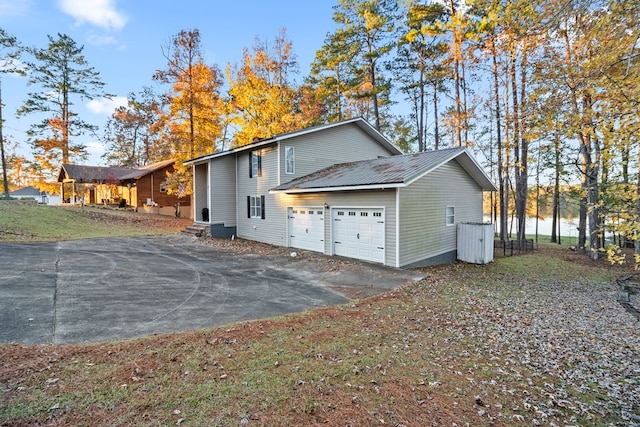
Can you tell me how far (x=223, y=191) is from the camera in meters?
18.4

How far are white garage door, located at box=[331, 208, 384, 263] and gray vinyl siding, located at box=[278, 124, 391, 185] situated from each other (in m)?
3.86

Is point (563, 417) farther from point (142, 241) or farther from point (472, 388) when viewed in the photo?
point (142, 241)

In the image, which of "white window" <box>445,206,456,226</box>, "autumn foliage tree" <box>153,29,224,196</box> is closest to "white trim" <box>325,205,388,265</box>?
"white window" <box>445,206,456,226</box>

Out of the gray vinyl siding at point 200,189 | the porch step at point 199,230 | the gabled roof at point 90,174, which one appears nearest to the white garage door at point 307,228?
the porch step at point 199,230

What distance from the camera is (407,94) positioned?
959 inches

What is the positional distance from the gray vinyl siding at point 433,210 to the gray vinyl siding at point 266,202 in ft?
21.3

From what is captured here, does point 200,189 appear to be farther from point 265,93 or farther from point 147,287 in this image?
point 147,287

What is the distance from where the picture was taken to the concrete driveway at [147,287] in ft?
17.9

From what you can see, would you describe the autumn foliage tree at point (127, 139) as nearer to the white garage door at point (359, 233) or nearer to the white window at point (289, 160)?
the white window at point (289, 160)

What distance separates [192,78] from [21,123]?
1810cm

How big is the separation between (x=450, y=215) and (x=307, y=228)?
6341 millimetres

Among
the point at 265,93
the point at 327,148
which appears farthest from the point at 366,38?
the point at 327,148

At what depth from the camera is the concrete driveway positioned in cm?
545

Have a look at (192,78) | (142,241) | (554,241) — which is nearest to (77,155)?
(192,78)
